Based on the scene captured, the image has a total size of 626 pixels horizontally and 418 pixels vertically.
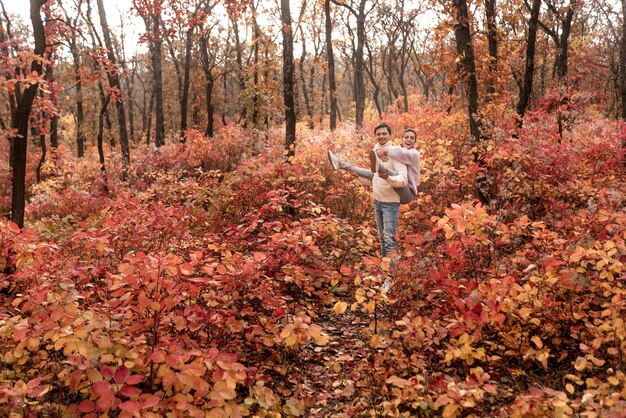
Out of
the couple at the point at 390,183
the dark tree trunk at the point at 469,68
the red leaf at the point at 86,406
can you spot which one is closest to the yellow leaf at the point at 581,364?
the couple at the point at 390,183

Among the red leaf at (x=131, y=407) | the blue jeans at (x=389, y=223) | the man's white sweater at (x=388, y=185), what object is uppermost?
the man's white sweater at (x=388, y=185)

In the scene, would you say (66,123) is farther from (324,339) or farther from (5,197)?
(324,339)

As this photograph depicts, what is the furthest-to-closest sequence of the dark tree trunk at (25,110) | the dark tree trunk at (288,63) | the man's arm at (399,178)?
the dark tree trunk at (288,63) < the dark tree trunk at (25,110) < the man's arm at (399,178)

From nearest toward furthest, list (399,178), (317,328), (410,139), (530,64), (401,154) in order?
(317,328)
(399,178)
(401,154)
(410,139)
(530,64)

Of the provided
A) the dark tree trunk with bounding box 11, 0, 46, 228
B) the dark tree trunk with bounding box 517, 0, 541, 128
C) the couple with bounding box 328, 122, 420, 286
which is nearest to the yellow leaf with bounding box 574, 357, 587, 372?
the couple with bounding box 328, 122, 420, 286

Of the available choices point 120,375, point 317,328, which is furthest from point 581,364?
point 120,375

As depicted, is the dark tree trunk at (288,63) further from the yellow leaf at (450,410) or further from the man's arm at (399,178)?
the yellow leaf at (450,410)

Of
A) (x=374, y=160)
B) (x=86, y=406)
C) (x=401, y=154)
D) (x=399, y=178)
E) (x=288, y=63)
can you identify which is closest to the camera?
(x=86, y=406)

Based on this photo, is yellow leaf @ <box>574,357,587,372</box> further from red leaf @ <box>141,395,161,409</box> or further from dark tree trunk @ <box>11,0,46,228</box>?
dark tree trunk @ <box>11,0,46,228</box>

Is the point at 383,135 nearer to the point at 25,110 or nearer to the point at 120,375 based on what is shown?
the point at 120,375

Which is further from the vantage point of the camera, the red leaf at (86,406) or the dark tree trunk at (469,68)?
the dark tree trunk at (469,68)

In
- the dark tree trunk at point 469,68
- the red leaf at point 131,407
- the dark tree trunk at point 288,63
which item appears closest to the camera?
the red leaf at point 131,407

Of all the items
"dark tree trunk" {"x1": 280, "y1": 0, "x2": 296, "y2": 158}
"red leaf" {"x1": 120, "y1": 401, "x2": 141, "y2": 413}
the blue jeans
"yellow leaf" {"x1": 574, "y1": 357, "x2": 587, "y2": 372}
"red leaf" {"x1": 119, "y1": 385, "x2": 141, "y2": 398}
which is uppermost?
"dark tree trunk" {"x1": 280, "y1": 0, "x2": 296, "y2": 158}

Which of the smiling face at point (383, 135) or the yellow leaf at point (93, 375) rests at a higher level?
the smiling face at point (383, 135)
